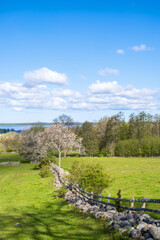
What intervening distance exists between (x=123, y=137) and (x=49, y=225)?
73.4 metres

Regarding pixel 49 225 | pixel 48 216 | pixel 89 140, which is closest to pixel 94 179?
pixel 48 216

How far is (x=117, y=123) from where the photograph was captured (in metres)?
90.1

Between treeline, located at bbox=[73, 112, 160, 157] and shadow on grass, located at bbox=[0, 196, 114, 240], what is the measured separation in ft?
200

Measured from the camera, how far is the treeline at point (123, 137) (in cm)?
7638

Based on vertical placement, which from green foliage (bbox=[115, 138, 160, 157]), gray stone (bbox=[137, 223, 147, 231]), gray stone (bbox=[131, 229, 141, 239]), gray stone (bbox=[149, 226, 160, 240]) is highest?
gray stone (bbox=[149, 226, 160, 240])

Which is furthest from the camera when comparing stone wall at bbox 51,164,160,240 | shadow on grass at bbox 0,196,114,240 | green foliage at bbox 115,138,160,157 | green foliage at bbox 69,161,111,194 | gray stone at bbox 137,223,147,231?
green foliage at bbox 115,138,160,157

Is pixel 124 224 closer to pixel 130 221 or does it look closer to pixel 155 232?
pixel 130 221

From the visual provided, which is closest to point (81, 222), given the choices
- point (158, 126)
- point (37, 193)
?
point (37, 193)

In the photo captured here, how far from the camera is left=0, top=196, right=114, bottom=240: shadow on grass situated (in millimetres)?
12906

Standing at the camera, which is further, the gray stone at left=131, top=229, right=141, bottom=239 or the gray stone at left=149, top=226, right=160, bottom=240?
the gray stone at left=131, top=229, right=141, bottom=239

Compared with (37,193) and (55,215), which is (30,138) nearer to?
(37,193)

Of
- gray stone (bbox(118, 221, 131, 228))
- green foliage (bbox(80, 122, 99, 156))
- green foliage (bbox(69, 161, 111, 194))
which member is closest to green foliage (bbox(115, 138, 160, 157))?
green foliage (bbox(80, 122, 99, 156))

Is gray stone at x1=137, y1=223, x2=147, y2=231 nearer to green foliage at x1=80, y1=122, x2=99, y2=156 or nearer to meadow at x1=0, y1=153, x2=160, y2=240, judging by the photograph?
meadow at x1=0, y1=153, x2=160, y2=240

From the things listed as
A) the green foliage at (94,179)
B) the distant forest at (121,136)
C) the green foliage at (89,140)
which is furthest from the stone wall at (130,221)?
the green foliage at (89,140)
